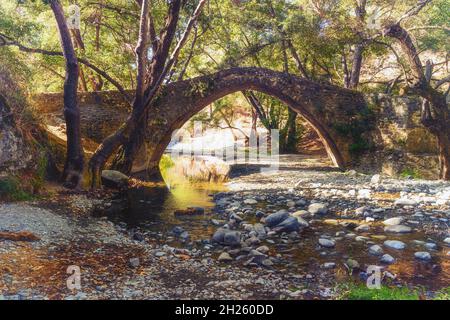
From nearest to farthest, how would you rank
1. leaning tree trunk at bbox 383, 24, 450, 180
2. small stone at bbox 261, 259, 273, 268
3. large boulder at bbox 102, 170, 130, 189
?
small stone at bbox 261, 259, 273, 268 → large boulder at bbox 102, 170, 130, 189 → leaning tree trunk at bbox 383, 24, 450, 180

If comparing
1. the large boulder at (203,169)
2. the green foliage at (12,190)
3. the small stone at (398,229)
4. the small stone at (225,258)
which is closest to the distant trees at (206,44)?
the green foliage at (12,190)

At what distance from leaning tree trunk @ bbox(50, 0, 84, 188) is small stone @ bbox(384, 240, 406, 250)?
24.4ft

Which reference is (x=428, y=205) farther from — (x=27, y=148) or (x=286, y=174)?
(x=27, y=148)

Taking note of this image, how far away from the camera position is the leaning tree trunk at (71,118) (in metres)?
9.47

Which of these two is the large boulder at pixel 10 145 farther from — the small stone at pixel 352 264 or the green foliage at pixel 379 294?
the green foliage at pixel 379 294

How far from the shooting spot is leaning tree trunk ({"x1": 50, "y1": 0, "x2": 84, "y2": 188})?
9469mm

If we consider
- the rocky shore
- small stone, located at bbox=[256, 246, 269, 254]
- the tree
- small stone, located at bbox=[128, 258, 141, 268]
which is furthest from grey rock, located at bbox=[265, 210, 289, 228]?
the tree

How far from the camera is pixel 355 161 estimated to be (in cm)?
1558

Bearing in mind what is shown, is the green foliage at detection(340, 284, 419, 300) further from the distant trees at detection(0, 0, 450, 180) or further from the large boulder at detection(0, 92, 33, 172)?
the distant trees at detection(0, 0, 450, 180)

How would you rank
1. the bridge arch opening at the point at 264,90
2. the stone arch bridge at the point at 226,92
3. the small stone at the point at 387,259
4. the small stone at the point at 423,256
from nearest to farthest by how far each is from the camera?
the small stone at the point at 387,259, the small stone at the point at 423,256, the stone arch bridge at the point at 226,92, the bridge arch opening at the point at 264,90

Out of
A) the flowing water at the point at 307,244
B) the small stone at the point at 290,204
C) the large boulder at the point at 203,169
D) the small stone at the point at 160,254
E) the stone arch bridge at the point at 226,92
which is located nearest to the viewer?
the flowing water at the point at 307,244

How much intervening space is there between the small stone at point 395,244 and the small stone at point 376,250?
12.0 inches
